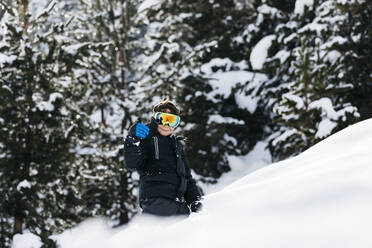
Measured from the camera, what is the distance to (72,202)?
847 centimetres

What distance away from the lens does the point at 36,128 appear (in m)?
8.12

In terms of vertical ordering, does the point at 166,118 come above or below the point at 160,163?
above

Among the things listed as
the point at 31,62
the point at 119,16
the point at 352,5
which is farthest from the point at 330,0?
the point at 31,62

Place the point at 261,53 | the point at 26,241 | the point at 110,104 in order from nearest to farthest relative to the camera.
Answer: the point at 26,241 → the point at 110,104 → the point at 261,53

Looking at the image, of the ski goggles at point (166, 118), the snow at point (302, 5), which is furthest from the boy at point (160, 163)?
the snow at point (302, 5)

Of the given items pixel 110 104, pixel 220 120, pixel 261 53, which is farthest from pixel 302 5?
pixel 110 104

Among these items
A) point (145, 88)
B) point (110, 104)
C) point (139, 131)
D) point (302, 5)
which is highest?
point (302, 5)

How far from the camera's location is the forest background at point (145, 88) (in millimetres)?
8000

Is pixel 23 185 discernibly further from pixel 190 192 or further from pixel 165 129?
pixel 165 129

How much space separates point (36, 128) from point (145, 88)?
147 inches

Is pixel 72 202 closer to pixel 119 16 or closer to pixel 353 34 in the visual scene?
pixel 119 16

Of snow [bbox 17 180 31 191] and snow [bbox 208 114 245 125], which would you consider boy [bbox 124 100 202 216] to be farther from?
snow [bbox 208 114 245 125]

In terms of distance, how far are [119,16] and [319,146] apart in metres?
8.00

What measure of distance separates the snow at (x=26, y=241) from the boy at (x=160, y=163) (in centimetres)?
400
